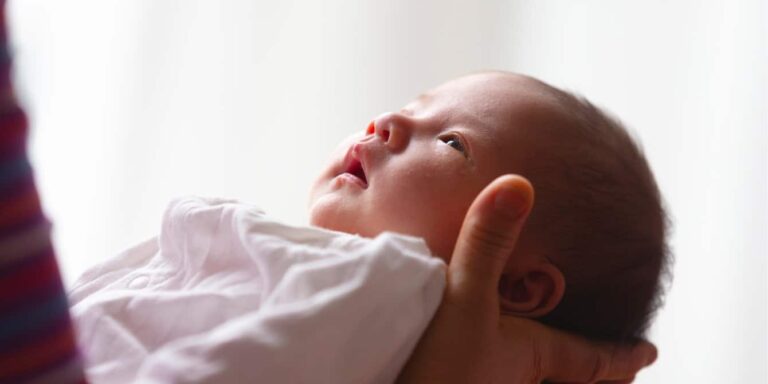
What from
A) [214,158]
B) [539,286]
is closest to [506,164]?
[539,286]

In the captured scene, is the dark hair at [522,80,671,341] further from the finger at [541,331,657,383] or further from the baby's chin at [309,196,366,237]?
the baby's chin at [309,196,366,237]

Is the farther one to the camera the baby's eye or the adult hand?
the baby's eye

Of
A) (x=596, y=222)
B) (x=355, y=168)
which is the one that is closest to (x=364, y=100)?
(x=355, y=168)

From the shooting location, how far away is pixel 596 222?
0.78 metres

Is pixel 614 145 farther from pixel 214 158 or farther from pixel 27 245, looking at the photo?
pixel 214 158

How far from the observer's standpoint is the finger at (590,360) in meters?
0.79

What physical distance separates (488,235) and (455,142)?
5.0 inches

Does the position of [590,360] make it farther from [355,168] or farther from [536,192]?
[355,168]

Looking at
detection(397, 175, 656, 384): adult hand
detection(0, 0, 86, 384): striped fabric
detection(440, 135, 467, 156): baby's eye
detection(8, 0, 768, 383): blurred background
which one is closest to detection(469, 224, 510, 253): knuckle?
detection(397, 175, 656, 384): adult hand

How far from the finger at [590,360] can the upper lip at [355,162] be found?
21 centimetres

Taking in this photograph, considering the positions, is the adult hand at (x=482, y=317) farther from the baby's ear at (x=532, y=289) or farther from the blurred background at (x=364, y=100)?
the blurred background at (x=364, y=100)

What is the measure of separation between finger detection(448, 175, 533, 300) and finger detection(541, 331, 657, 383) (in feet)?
0.37

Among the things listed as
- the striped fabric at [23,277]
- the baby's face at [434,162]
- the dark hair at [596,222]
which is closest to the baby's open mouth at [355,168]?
the baby's face at [434,162]

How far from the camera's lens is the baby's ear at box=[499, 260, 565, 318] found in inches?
30.0
